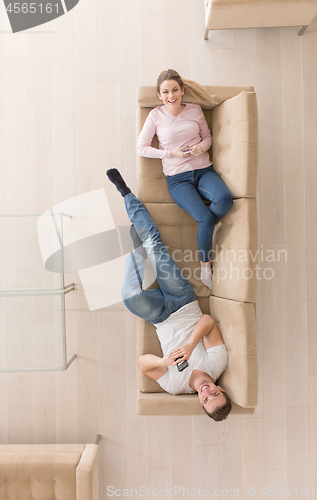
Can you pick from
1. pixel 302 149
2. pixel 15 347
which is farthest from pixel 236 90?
pixel 15 347

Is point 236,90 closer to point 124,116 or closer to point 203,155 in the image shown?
point 203,155

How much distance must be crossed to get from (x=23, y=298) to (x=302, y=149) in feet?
6.81

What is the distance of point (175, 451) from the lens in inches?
82.4

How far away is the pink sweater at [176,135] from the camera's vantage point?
6.00ft

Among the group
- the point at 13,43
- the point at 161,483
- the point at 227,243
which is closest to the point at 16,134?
the point at 13,43

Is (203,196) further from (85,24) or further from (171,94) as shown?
(85,24)

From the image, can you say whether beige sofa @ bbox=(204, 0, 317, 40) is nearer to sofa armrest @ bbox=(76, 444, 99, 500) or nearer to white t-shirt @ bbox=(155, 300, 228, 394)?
white t-shirt @ bbox=(155, 300, 228, 394)

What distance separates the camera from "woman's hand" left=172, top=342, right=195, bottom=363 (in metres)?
1.70

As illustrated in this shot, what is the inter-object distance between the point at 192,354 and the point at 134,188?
1.15m

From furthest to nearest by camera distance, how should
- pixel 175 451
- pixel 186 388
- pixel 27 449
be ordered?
pixel 175 451
pixel 27 449
pixel 186 388

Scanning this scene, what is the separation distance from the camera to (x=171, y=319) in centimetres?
180

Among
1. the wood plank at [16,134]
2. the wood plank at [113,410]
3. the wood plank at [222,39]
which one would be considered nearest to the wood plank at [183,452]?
the wood plank at [113,410]

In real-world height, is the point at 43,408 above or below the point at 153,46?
below

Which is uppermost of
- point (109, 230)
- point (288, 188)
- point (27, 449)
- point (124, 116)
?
point (124, 116)
